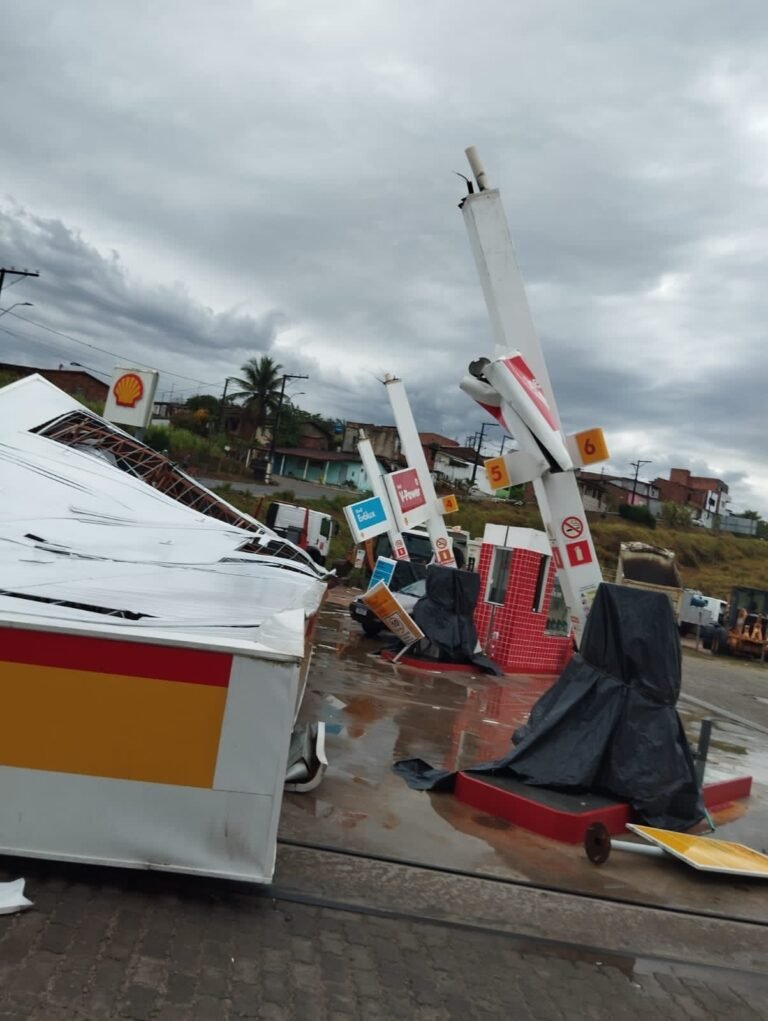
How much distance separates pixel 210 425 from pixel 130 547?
6321cm

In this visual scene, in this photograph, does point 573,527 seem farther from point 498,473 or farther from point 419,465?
point 419,465

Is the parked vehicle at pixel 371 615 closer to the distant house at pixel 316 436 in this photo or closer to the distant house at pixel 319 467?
the distant house at pixel 319 467

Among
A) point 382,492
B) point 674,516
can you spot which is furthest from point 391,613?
point 674,516

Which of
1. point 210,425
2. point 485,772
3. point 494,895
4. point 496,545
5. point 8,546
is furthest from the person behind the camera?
point 210,425

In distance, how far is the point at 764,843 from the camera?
6.30m

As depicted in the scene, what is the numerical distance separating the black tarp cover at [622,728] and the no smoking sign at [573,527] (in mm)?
878

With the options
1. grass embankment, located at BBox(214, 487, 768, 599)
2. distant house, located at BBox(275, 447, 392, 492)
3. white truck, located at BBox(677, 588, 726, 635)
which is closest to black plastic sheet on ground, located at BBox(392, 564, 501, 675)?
white truck, located at BBox(677, 588, 726, 635)

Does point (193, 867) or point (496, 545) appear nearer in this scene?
point (193, 867)

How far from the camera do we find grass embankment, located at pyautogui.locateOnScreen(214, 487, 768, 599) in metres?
53.2

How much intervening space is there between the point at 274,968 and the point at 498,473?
4.47 meters

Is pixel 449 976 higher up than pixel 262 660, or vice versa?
pixel 262 660

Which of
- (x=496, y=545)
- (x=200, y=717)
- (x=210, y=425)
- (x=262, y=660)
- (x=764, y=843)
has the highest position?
(x=210, y=425)

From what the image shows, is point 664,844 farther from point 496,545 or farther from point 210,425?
point 210,425

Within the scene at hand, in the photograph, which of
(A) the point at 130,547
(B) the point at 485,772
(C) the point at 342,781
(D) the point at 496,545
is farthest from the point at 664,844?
(D) the point at 496,545
